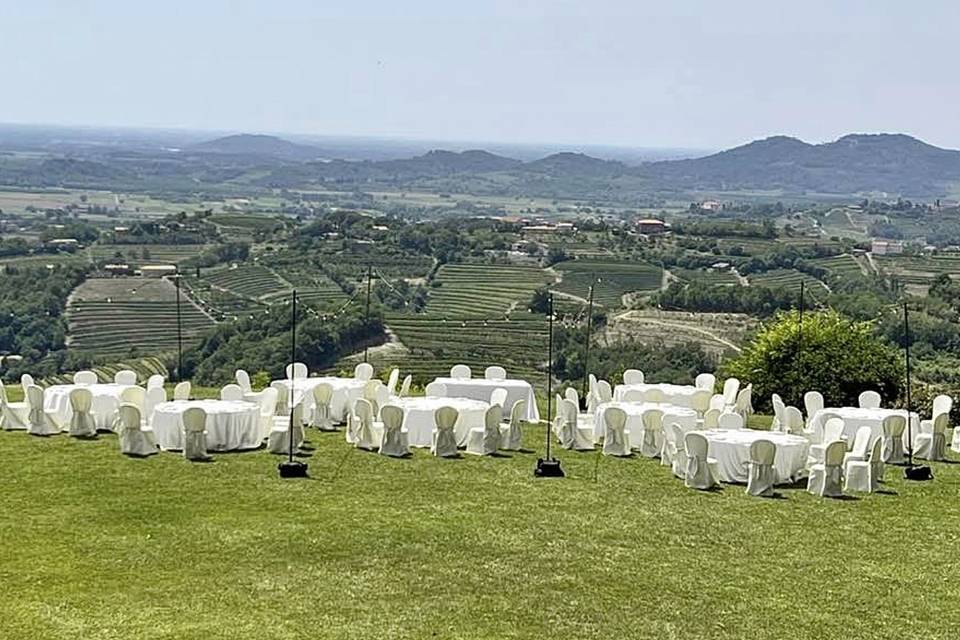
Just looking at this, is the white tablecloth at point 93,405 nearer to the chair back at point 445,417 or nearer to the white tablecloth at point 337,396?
the white tablecloth at point 337,396

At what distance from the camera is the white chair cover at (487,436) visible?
16016 mm

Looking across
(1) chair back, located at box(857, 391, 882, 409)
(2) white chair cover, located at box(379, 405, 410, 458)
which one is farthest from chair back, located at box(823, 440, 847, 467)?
(2) white chair cover, located at box(379, 405, 410, 458)

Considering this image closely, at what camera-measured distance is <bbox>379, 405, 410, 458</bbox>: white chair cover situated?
15.8 metres

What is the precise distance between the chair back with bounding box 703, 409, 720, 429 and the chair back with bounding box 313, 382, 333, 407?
4.94 metres

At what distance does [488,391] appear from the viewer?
62.4 feet

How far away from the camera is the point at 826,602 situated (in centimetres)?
1042

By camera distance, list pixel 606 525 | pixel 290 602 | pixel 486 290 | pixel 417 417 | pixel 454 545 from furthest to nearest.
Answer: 1. pixel 486 290
2. pixel 417 417
3. pixel 606 525
4. pixel 454 545
5. pixel 290 602

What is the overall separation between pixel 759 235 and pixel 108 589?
78.9 metres

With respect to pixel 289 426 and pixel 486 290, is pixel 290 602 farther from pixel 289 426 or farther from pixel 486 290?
pixel 486 290

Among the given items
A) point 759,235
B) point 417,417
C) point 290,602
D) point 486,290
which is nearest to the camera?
point 290,602

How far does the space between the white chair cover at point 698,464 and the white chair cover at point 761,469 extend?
47cm

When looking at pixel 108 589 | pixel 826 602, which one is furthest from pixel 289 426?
pixel 826 602

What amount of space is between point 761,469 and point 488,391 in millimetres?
5593

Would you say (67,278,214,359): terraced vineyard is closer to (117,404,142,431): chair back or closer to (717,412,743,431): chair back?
(117,404,142,431): chair back
